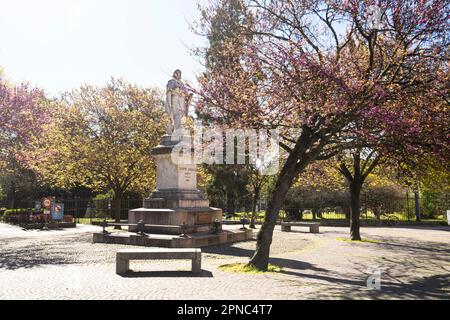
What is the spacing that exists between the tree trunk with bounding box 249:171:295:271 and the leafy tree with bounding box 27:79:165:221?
14.6 metres

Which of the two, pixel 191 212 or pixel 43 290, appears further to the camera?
pixel 191 212

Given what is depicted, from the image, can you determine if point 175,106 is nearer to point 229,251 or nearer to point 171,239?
point 171,239

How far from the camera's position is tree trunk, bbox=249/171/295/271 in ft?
33.2

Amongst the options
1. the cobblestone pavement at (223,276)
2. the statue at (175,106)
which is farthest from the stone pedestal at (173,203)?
the cobblestone pavement at (223,276)

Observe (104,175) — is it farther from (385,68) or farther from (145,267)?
(385,68)

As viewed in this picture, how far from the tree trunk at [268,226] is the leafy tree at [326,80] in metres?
0.03

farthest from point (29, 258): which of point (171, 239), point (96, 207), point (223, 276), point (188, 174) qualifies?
point (96, 207)

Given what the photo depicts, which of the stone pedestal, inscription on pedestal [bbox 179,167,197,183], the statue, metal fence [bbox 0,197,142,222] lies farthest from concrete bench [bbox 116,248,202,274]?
→ metal fence [bbox 0,197,142,222]

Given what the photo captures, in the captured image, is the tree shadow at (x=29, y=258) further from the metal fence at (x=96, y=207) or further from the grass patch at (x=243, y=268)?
the metal fence at (x=96, y=207)

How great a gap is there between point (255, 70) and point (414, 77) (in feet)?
12.7

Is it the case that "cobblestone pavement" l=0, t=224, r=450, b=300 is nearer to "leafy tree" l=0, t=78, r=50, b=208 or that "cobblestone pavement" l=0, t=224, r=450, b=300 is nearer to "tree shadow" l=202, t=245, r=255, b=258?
"tree shadow" l=202, t=245, r=255, b=258

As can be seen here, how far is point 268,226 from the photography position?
1042 centimetres

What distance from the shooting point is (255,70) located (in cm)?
1028
